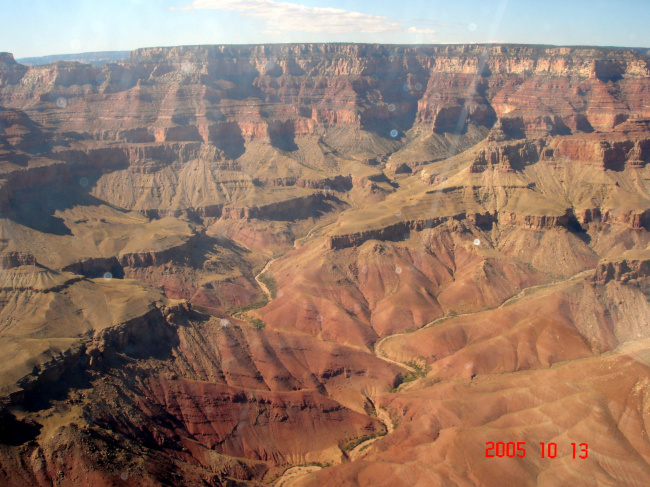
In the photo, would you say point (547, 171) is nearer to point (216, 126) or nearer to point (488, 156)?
point (488, 156)

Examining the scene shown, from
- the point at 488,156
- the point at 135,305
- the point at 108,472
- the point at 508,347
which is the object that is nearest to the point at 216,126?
the point at 488,156

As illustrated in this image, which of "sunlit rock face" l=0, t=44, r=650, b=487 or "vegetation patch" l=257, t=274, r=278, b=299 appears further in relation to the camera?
"vegetation patch" l=257, t=274, r=278, b=299
